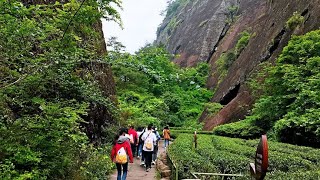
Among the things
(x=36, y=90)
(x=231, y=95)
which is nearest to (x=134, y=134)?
(x=36, y=90)

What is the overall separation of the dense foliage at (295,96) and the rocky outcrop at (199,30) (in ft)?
95.1

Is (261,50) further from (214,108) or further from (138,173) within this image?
(138,173)

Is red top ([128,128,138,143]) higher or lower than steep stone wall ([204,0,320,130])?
lower

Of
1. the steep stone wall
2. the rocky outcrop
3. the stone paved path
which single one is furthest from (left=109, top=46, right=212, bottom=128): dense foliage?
the stone paved path

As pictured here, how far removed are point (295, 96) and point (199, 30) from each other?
130 ft

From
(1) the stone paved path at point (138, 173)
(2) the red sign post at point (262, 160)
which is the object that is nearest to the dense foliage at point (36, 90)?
(2) the red sign post at point (262, 160)

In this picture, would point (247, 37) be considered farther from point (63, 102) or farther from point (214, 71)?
point (63, 102)

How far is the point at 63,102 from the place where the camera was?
6223 mm

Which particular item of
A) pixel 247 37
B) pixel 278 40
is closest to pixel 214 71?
pixel 247 37

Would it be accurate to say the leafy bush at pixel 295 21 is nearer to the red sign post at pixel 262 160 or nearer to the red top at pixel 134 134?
the red top at pixel 134 134

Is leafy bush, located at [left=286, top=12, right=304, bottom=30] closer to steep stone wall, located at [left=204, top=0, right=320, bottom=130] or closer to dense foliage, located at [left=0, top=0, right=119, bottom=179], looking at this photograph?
steep stone wall, located at [left=204, top=0, right=320, bottom=130]

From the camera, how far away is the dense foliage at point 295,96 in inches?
492

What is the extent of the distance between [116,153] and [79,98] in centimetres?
159

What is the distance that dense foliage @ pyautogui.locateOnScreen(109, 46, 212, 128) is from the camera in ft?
75.3
